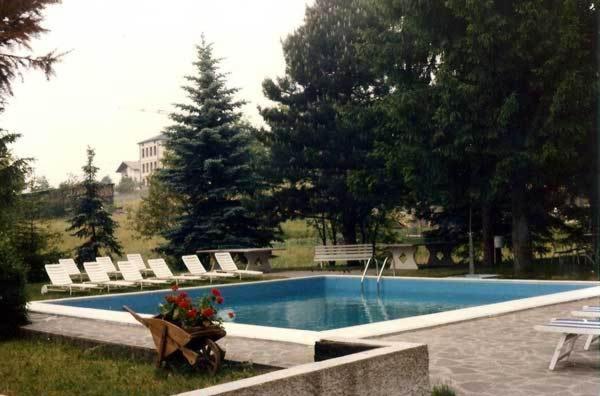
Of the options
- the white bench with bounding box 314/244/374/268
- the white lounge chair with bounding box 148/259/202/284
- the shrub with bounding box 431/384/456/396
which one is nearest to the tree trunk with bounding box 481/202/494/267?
the white bench with bounding box 314/244/374/268

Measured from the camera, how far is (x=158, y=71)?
20859 millimetres

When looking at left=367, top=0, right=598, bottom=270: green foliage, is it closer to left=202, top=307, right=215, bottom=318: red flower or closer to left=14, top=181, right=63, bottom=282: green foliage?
left=14, top=181, right=63, bottom=282: green foliage

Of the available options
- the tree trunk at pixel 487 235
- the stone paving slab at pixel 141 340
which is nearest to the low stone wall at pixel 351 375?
the stone paving slab at pixel 141 340

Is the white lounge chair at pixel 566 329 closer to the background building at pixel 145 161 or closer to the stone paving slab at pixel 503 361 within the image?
the stone paving slab at pixel 503 361

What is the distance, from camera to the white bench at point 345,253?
19.7m

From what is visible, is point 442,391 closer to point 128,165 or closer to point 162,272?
point 162,272

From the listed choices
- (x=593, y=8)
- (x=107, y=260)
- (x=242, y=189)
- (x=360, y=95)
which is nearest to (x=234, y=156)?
(x=242, y=189)

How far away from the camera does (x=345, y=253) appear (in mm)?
20469

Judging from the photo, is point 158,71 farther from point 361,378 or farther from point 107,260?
point 361,378

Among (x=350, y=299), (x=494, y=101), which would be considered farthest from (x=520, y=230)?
(x=350, y=299)

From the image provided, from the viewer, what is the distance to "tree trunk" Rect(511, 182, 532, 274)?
61.9 ft

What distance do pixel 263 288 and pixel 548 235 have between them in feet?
33.4

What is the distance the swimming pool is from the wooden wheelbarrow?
4581 mm

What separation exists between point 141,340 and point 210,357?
191cm
